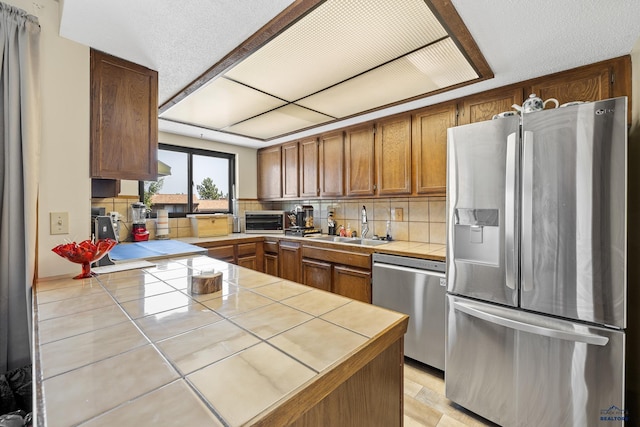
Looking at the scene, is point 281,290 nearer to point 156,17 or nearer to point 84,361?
point 84,361

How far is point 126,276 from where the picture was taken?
1.43m

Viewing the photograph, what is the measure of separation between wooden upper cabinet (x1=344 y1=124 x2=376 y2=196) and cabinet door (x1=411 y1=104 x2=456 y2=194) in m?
0.47

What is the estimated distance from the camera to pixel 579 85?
6.01 feet

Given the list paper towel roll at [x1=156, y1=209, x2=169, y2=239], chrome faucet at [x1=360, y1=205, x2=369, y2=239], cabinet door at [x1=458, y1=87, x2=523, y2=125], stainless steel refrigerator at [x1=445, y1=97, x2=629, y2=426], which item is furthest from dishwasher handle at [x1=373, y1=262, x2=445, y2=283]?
paper towel roll at [x1=156, y1=209, x2=169, y2=239]

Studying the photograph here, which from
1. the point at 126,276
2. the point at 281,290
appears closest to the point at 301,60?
the point at 281,290

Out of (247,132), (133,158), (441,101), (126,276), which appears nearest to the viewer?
(126,276)

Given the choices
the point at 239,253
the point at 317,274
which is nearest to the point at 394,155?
the point at 317,274

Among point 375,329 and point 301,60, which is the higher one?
point 301,60

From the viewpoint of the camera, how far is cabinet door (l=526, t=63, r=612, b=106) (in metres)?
1.74

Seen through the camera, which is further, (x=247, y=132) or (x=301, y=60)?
(x=247, y=132)

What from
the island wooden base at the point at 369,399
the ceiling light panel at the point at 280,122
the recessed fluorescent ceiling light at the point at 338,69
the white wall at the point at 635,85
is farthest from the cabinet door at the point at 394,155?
the island wooden base at the point at 369,399

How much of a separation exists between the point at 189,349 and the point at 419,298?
6.16 ft

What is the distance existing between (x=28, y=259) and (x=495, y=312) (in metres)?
2.40

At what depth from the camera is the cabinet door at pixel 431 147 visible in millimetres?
2396
